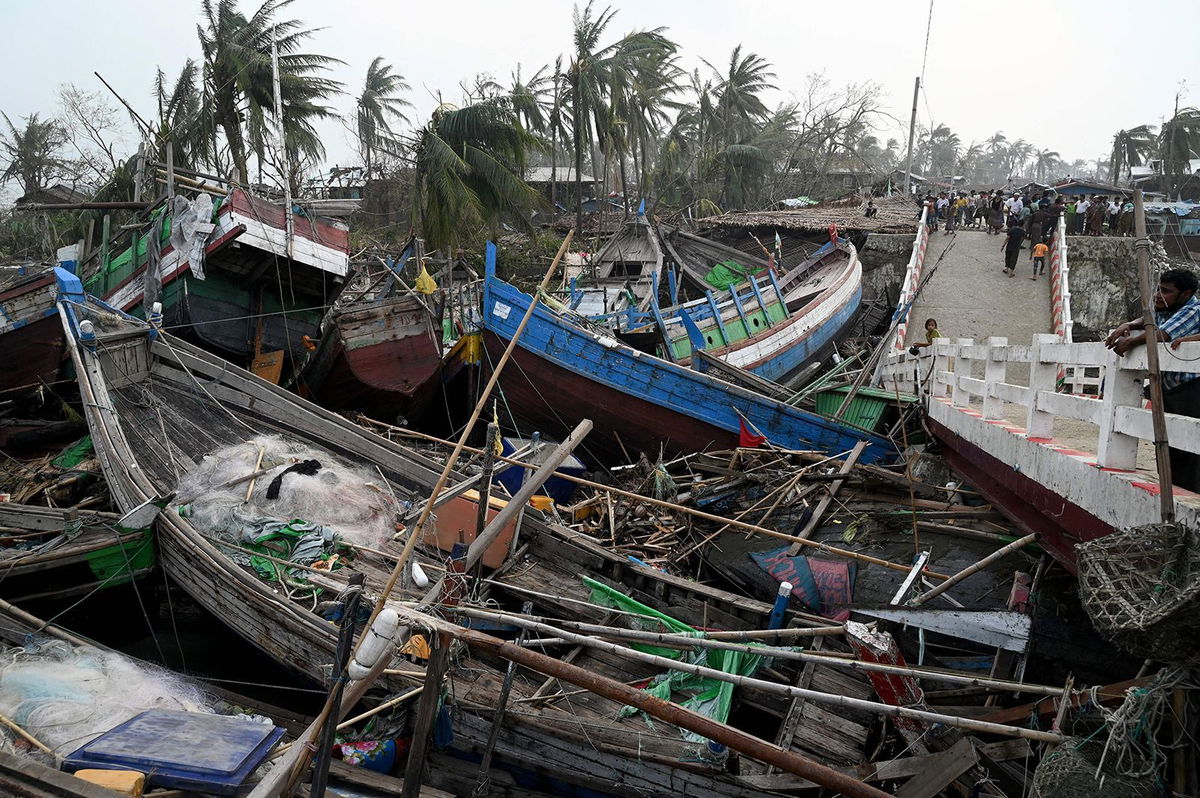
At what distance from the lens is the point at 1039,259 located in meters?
17.2

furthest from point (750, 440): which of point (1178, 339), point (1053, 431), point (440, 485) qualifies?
point (440, 485)

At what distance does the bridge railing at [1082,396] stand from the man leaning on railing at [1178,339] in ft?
0.31

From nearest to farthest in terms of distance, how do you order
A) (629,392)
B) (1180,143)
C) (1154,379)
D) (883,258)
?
(1154,379) → (629,392) → (883,258) → (1180,143)

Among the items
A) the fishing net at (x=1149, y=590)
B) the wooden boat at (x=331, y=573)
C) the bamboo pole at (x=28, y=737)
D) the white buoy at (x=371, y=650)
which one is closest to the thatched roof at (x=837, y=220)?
the wooden boat at (x=331, y=573)

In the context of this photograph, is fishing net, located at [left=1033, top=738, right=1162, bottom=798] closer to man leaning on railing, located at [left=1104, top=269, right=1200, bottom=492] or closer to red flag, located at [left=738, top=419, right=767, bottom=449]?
man leaning on railing, located at [left=1104, top=269, right=1200, bottom=492]

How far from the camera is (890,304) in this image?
63.3 ft

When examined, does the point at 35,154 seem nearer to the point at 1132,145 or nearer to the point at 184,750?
the point at 184,750

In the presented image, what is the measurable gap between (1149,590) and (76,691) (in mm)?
5918

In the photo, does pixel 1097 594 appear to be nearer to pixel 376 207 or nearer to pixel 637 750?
pixel 637 750

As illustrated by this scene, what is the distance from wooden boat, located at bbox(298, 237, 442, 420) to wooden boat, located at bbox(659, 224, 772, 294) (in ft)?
26.2

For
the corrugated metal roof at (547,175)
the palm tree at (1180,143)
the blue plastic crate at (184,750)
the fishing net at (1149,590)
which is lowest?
the blue plastic crate at (184,750)

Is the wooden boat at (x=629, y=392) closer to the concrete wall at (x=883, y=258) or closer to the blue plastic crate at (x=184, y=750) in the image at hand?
the blue plastic crate at (x=184, y=750)

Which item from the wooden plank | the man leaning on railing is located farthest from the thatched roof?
the wooden plank

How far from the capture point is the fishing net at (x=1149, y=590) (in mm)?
2727
